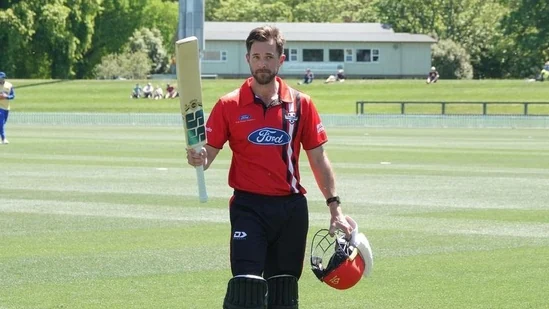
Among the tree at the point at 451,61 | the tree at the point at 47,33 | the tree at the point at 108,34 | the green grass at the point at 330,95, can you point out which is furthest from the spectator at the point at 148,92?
the tree at the point at 451,61

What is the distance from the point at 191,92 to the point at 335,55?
10367 centimetres

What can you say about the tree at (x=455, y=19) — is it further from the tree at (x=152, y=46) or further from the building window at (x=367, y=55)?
the tree at (x=152, y=46)

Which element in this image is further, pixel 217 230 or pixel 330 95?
pixel 330 95

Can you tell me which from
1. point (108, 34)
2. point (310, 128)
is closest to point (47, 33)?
point (108, 34)

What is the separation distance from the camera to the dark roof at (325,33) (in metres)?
109

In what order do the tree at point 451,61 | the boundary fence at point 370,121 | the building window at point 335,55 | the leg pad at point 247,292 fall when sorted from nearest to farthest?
the leg pad at point 247,292, the boundary fence at point 370,121, the tree at point 451,61, the building window at point 335,55

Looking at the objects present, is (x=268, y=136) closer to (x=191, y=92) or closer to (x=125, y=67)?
(x=191, y=92)

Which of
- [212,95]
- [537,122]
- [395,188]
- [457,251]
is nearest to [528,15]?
[212,95]

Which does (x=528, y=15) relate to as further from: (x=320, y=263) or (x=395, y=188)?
(x=320, y=263)

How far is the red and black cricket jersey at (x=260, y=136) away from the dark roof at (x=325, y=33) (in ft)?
326

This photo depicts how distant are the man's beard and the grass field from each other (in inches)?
106

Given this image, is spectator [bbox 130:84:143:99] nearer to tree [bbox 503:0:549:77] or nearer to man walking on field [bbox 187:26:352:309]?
tree [bbox 503:0:549:77]

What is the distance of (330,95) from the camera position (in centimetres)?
7831

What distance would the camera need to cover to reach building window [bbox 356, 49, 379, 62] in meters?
110
